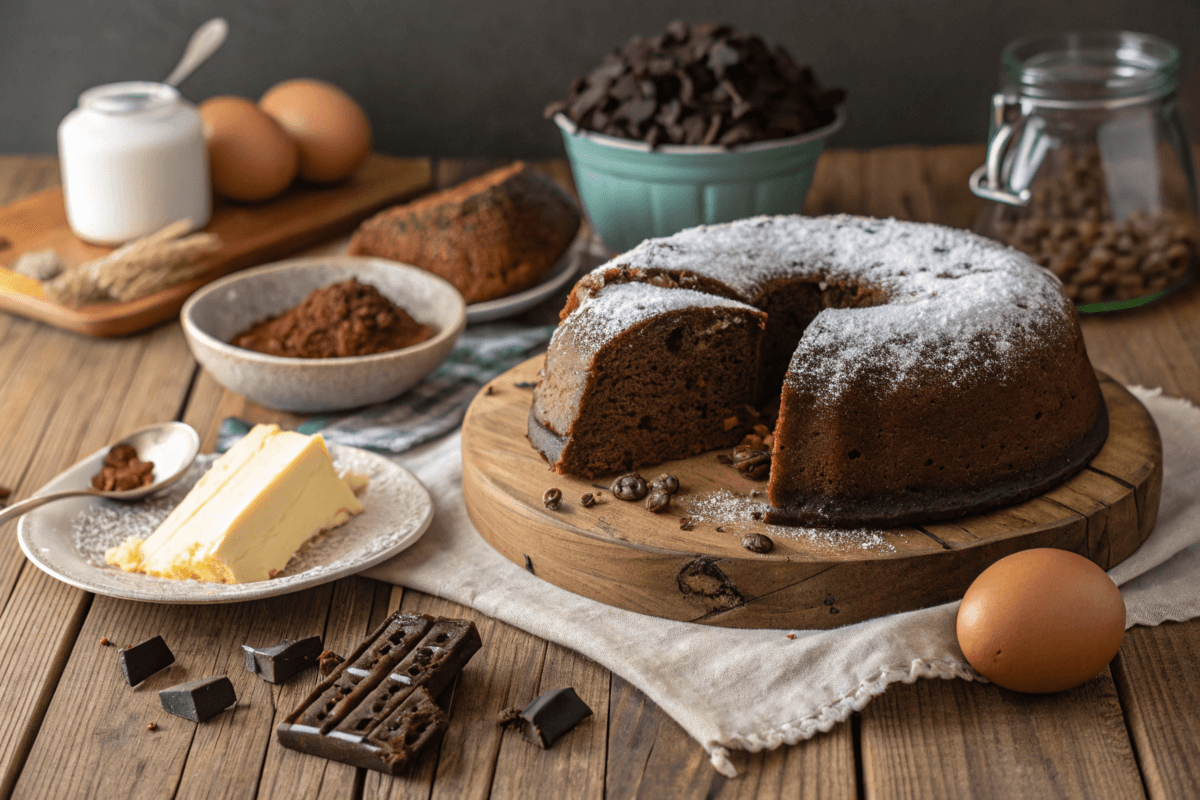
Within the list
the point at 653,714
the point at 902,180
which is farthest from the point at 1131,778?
the point at 902,180

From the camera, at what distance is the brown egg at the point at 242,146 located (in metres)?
4.15

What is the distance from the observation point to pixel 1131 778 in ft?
6.05

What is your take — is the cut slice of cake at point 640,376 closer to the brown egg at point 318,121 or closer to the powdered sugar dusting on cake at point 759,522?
the powdered sugar dusting on cake at point 759,522

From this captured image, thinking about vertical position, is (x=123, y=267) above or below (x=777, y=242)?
below

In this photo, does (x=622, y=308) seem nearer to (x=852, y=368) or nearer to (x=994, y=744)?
(x=852, y=368)

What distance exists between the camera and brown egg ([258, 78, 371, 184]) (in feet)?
14.2

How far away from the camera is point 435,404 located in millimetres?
3139

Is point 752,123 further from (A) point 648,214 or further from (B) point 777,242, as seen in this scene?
(B) point 777,242

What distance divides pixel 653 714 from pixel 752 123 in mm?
2076

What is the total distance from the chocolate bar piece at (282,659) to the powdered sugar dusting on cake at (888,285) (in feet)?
3.27

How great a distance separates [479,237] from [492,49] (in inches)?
60.2

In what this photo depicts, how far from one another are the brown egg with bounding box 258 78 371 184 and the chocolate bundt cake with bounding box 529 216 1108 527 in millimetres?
2077

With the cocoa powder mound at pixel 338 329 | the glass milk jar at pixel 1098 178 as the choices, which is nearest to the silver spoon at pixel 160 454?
the cocoa powder mound at pixel 338 329

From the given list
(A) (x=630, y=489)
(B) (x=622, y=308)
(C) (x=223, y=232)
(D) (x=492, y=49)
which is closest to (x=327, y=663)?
(A) (x=630, y=489)
